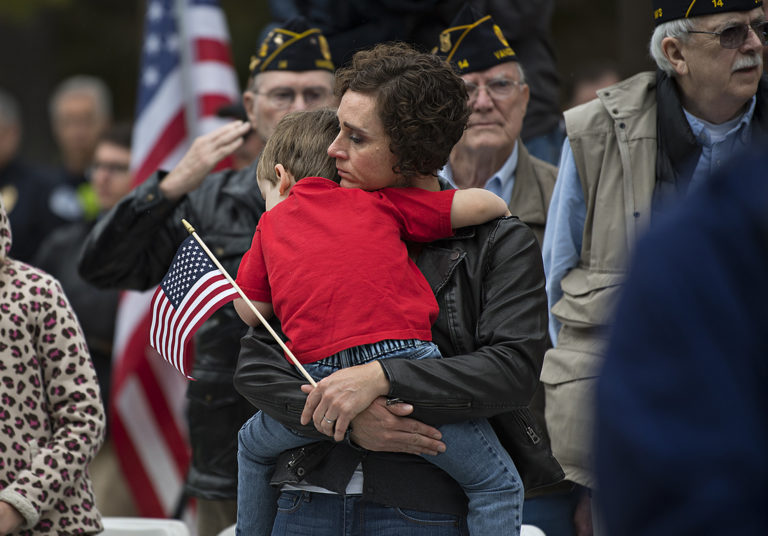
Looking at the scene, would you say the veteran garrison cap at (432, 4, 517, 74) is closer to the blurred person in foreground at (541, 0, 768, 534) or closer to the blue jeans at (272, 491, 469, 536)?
the blurred person in foreground at (541, 0, 768, 534)

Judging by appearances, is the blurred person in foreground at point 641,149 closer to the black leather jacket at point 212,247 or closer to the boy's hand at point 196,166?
the black leather jacket at point 212,247

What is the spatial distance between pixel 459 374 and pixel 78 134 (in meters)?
8.21

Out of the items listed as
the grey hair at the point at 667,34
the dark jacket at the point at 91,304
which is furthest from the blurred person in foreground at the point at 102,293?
the grey hair at the point at 667,34

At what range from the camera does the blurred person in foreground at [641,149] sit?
12.5 ft

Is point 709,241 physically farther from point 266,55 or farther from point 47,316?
point 266,55

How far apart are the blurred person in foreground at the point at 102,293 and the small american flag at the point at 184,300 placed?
411 cm

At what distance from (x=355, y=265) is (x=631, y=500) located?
151 centimetres

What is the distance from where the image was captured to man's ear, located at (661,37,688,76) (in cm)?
390

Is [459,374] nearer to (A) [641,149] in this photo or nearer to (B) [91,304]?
(A) [641,149]

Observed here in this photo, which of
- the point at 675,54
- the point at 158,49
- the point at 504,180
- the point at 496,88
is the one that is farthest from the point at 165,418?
the point at 675,54

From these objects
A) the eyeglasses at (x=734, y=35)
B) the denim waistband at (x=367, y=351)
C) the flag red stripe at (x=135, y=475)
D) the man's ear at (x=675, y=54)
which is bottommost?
the flag red stripe at (x=135, y=475)

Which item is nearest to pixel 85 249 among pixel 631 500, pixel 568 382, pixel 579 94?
pixel 568 382

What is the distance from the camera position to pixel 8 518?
11.4ft

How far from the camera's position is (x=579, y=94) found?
8211 mm
